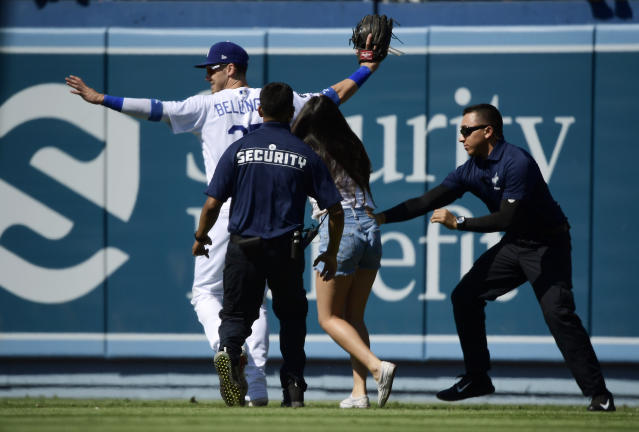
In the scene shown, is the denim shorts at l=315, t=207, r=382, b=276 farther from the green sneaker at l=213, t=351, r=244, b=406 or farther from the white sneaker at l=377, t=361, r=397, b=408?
the green sneaker at l=213, t=351, r=244, b=406

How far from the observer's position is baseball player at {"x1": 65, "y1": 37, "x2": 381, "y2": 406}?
6371 millimetres

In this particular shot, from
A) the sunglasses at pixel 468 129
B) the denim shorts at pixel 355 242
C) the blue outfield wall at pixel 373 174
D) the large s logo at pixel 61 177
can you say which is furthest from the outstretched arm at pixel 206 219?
the large s logo at pixel 61 177

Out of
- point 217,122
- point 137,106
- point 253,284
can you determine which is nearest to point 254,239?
point 253,284

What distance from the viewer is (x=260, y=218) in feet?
18.9

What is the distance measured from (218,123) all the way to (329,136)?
0.79 meters

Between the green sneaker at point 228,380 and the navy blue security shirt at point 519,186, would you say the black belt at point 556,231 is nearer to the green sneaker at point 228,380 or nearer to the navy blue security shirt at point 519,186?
the navy blue security shirt at point 519,186

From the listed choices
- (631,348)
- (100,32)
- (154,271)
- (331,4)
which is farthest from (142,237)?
(631,348)

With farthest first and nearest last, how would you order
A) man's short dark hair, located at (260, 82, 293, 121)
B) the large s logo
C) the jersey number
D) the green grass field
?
1. the large s logo
2. the jersey number
3. man's short dark hair, located at (260, 82, 293, 121)
4. the green grass field

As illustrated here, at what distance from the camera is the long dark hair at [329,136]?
6.12 meters

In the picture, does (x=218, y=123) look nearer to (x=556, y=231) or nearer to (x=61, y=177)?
(x=556, y=231)

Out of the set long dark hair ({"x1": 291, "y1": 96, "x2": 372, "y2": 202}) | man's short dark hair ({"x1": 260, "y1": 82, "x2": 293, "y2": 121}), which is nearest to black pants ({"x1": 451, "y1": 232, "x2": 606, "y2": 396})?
long dark hair ({"x1": 291, "y1": 96, "x2": 372, "y2": 202})

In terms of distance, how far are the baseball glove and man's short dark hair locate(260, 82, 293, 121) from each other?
1.11 m

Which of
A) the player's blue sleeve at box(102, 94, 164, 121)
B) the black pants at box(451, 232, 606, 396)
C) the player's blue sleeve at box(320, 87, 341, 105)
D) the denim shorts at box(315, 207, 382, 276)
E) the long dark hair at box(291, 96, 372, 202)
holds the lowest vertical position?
the black pants at box(451, 232, 606, 396)

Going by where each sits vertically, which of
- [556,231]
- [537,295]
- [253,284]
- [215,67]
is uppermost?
[215,67]
